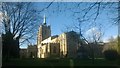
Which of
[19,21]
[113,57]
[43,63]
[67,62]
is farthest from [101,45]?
[19,21]

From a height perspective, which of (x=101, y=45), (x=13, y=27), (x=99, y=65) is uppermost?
(x=13, y=27)

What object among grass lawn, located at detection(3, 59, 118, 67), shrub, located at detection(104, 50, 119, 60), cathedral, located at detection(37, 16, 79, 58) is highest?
cathedral, located at detection(37, 16, 79, 58)

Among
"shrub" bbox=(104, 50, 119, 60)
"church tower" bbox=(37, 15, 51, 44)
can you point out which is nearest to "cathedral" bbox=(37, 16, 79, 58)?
"church tower" bbox=(37, 15, 51, 44)

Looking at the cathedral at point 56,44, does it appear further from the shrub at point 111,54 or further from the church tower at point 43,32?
the shrub at point 111,54

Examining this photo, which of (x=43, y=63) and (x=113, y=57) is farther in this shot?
(x=113, y=57)

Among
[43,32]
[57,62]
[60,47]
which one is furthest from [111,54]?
[43,32]

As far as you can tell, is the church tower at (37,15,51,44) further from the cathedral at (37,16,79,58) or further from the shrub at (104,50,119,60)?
the shrub at (104,50,119,60)

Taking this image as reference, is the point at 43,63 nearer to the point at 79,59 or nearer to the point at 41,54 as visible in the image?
the point at 41,54

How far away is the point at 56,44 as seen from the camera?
17.8m

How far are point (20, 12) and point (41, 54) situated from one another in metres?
2.88

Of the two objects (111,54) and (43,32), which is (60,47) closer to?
(43,32)

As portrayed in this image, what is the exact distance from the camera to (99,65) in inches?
687

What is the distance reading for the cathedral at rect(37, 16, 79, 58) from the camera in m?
17.0

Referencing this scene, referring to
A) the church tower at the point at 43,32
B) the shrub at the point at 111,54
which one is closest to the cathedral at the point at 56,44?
the church tower at the point at 43,32
